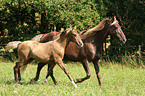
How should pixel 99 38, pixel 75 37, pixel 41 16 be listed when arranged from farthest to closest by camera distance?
1. pixel 41 16
2. pixel 99 38
3. pixel 75 37

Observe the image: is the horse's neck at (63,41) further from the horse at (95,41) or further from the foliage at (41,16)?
the foliage at (41,16)

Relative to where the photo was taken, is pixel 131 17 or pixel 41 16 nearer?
pixel 131 17

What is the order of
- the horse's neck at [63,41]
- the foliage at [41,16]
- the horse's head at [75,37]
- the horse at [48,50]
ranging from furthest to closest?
the foliage at [41,16] → the horse's neck at [63,41] → the horse at [48,50] → the horse's head at [75,37]

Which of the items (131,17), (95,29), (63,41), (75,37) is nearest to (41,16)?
(131,17)

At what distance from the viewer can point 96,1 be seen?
19.4 metres

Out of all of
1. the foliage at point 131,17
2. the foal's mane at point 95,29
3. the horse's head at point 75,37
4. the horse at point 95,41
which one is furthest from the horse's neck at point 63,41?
the foliage at point 131,17

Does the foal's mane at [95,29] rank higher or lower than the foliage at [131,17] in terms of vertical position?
higher

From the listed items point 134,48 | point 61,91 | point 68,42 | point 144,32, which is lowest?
point 134,48

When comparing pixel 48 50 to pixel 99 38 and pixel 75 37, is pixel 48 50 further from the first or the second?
pixel 99 38

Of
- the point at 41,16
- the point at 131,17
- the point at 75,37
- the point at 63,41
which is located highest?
the point at 75,37

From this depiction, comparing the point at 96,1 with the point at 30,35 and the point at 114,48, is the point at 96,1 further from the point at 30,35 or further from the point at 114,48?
the point at 30,35

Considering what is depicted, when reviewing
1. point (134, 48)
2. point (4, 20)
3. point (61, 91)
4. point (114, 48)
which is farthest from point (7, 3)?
Result: point (61, 91)

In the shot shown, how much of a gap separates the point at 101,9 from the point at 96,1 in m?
0.96

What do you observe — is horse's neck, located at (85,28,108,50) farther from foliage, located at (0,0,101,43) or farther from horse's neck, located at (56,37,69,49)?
foliage, located at (0,0,101,43)
